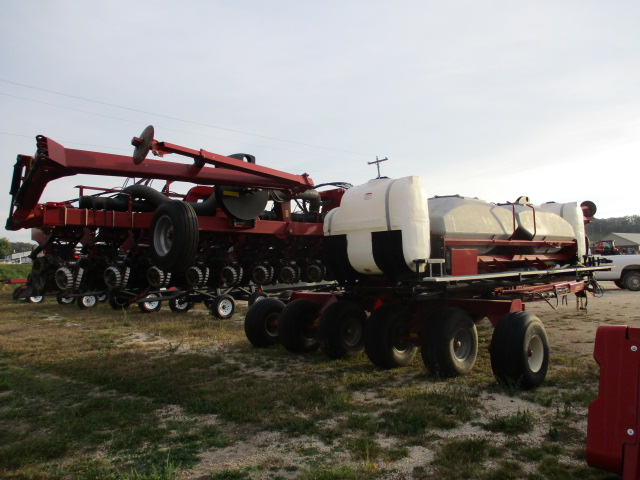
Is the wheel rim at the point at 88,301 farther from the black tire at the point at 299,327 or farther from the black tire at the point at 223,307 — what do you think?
the black tire at the point at 299,327

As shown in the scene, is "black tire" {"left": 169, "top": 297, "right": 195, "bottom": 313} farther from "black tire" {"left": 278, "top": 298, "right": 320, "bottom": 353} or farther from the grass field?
"black tire" {"left": 278, "top": 298, "right": 320, "bottom": 353}

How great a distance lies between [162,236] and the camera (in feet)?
19.6

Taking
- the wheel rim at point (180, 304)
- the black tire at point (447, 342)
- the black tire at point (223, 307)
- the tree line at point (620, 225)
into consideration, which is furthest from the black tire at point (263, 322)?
A: the tree line at point (620, 225)

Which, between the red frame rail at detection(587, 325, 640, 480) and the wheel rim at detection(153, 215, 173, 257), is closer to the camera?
the red frame rail at detection(587, 325, 640, 480)

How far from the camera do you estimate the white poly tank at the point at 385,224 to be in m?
5.16

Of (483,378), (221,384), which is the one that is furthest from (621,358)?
(221,384)

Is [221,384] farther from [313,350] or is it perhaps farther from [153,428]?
[313,350]

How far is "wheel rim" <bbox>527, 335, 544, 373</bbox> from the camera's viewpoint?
4.95 meters

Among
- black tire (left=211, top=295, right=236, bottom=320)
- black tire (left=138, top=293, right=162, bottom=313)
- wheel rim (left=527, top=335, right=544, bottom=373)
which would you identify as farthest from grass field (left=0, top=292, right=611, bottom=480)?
black tire (left=138, top=293, right=162, bottom=313)

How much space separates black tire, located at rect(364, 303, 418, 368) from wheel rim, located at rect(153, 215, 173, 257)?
2.64m

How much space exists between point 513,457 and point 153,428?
2703 mm

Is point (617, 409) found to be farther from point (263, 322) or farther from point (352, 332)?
point (263, 322)

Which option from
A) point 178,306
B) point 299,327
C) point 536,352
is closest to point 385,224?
point 536,352

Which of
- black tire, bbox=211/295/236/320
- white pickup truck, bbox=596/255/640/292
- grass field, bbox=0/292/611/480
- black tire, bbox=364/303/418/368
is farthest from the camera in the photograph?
white pickup truck, bbox=596/255/640/292
